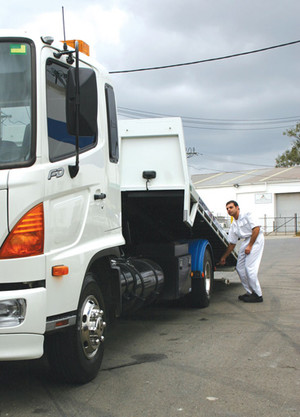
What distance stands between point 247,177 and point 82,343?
49.3 metres

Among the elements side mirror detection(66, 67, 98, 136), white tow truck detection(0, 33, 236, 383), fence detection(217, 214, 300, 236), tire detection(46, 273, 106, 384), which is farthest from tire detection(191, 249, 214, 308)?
fence detection(217, 214, 300, 236)

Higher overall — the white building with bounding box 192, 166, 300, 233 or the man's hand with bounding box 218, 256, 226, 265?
the white building with bounding box 192, 166, 300, 233

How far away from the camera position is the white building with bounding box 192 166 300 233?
45188mm

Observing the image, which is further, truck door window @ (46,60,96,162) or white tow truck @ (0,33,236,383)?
truck door window @ (46,60,96,162)

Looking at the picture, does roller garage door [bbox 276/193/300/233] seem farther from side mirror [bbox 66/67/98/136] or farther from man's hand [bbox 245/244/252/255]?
side mirror [bbox 66/67/98/136]

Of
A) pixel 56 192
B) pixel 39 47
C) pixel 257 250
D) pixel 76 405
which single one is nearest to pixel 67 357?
pixel 76 405

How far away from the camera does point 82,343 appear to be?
4359mm

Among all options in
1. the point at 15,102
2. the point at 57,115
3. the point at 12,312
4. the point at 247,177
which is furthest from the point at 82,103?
the point at 247,177

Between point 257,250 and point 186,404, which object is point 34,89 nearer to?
point 186,404

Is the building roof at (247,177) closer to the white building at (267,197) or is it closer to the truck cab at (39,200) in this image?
the white building at (267,197)

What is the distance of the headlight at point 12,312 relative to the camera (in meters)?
3.60

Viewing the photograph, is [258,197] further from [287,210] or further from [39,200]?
[39,200]

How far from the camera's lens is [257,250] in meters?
8.86

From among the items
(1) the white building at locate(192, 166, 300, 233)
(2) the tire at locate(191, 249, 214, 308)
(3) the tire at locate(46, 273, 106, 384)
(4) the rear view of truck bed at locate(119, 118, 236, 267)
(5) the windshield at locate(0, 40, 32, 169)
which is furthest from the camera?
(1) the white building at locate(192, 166, 300, 233)
